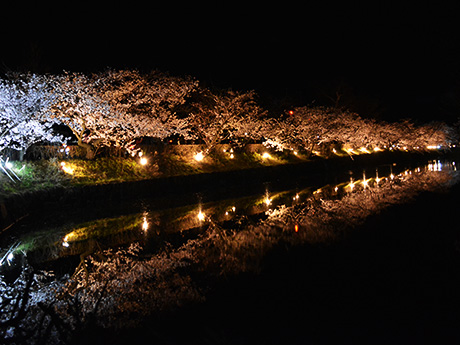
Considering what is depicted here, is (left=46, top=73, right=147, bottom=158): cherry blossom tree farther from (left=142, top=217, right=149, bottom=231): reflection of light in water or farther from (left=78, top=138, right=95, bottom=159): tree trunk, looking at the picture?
(left=142, top=217, right=149, bottom=231): reflection of light in water

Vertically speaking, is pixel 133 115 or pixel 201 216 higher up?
pixel 133 115

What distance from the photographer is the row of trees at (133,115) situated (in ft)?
52.1

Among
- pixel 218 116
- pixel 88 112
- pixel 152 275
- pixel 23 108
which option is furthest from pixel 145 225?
pixel 218 116

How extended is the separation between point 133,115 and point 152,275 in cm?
1615

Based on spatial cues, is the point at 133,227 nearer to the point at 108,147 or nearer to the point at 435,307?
the point at 435,307

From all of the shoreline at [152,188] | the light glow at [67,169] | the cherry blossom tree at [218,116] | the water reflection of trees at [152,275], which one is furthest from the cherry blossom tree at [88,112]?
the water reflection of trees at [152,275]

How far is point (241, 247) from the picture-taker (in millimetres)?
8070

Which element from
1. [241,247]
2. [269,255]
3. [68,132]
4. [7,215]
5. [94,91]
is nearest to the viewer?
[269,255]

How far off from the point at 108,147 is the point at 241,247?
16.5 meters

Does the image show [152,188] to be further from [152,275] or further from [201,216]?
[152,275]

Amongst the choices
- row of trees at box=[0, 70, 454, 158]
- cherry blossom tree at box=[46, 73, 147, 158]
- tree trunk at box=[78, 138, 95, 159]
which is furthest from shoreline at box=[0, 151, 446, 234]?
tree trunk at box=[78, 138, 95, 159]

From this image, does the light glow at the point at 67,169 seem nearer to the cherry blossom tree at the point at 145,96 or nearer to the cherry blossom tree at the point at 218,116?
the cherry blossom tree at the point at 145,96

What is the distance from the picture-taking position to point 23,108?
14.9 m

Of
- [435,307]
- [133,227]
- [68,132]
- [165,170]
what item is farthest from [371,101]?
[435,307]
